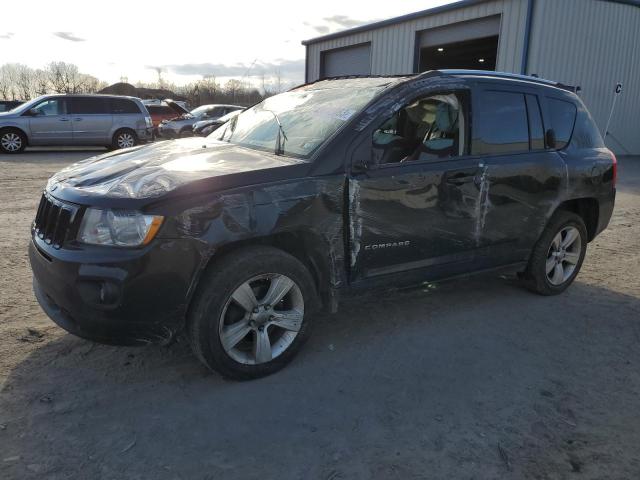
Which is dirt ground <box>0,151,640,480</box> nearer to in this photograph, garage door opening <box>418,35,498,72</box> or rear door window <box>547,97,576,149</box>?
rear door window <box>547,97,576,149</box>

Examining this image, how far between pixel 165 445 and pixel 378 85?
2723mm

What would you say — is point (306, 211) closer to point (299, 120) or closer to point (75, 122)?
point (299, 120)

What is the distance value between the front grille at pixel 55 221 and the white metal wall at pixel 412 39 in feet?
49.8

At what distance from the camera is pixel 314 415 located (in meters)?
2.82

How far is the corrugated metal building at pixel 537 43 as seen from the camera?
50.3 ft

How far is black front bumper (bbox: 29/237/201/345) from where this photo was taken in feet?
8.77

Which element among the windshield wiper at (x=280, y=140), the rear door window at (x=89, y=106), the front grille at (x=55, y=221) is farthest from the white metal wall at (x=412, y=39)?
the front grille at (x=55, y=221)

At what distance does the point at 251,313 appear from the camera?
10.1 feet

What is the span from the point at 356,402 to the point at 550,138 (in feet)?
9.60

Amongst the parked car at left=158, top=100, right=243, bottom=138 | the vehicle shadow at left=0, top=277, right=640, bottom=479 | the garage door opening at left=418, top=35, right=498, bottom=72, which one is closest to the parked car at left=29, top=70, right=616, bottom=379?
the vehicle shadow at left=0, top=277, right=640, bottom=479

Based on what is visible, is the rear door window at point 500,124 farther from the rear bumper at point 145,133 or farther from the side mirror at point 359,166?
the rear bumper at point 145,133

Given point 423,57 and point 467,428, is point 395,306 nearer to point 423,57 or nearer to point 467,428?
point 467,428

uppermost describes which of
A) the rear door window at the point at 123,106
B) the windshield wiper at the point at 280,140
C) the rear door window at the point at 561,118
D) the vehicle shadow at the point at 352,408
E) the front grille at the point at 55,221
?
the rear door window at the point at 123,106

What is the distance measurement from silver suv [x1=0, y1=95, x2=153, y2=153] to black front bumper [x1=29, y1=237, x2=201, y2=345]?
1447cm
